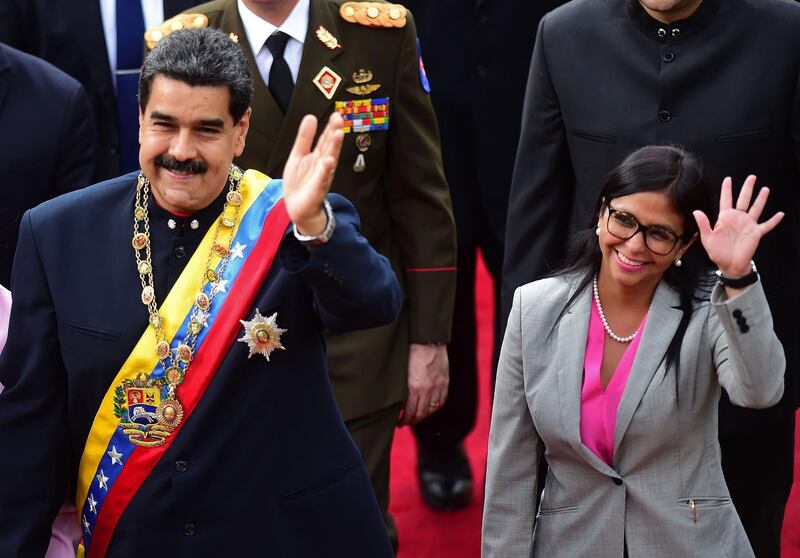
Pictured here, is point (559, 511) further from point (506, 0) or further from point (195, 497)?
point (506, 0)

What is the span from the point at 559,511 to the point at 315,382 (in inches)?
25.0

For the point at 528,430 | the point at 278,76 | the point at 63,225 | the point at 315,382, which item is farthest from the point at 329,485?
the point at 278,76

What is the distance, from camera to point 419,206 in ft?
14.3

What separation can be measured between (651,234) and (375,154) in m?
1.10

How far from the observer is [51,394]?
322 cm

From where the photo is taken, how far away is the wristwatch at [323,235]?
9.61ft

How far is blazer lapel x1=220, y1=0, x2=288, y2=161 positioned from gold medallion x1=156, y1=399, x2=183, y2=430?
116 centimetres

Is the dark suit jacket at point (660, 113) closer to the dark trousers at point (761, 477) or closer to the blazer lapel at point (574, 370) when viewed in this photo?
the dark trousers at point (761, 477)

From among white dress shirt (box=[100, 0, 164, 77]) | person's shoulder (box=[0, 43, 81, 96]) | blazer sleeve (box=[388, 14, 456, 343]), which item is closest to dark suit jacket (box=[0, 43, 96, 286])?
person's shoulder (box=[0, 43, 81, 96])

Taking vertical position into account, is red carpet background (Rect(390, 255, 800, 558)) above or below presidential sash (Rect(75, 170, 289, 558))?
below

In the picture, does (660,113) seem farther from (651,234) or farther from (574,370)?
(574,370)

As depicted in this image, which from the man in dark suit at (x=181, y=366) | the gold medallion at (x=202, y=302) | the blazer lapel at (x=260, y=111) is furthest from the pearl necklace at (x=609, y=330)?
the blazer lapel at (x=260, y=111)

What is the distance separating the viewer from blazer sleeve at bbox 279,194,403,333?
2941 millimetres

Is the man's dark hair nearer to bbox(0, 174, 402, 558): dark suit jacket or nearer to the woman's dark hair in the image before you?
A: bbox(0, 174, 402, 558): dark suit jacket
